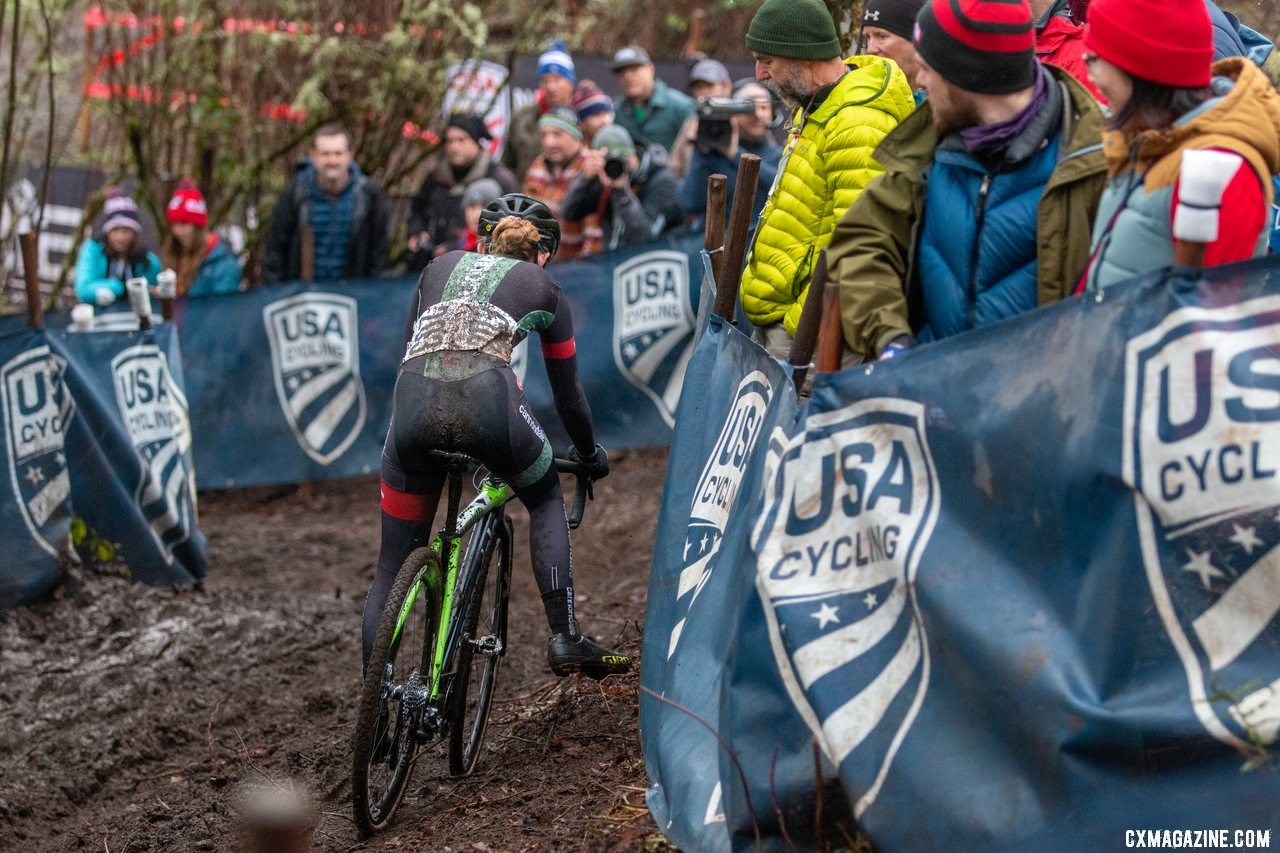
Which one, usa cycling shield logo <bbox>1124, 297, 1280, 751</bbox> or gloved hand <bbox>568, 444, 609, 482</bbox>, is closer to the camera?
usa cycling shield logo <bbox>1124, 297, 1280, 751</bbox>

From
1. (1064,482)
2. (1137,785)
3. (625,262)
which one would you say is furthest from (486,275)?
(625,262)

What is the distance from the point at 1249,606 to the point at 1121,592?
273 mm

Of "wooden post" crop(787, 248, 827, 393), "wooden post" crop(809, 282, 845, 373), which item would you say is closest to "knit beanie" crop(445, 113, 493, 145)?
"wooden post" crop(787, 248, 827, 393)

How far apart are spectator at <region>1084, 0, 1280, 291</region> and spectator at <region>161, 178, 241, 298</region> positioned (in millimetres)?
8895

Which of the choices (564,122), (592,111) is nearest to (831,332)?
(564,122)

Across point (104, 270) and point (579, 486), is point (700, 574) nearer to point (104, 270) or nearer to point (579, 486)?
point (579, 486)

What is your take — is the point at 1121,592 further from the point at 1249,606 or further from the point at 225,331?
the point at 225,331

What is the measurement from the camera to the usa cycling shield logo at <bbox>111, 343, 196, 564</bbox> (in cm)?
855

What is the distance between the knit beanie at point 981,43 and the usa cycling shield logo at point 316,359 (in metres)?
7.17

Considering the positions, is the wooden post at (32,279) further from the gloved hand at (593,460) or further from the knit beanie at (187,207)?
the gloved hand at (593,460)

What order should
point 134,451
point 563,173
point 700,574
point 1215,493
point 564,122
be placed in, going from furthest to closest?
point 563,173, point 564,122, point 134,451, point 700,574, point 1215,493

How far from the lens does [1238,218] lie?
350cm

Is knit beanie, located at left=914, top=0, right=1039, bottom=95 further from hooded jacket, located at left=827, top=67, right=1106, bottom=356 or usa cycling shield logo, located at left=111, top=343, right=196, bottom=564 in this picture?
usa cycling shield logo, located at left=111, top=343, right=196, bottom=564

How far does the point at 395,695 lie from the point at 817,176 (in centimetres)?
229
